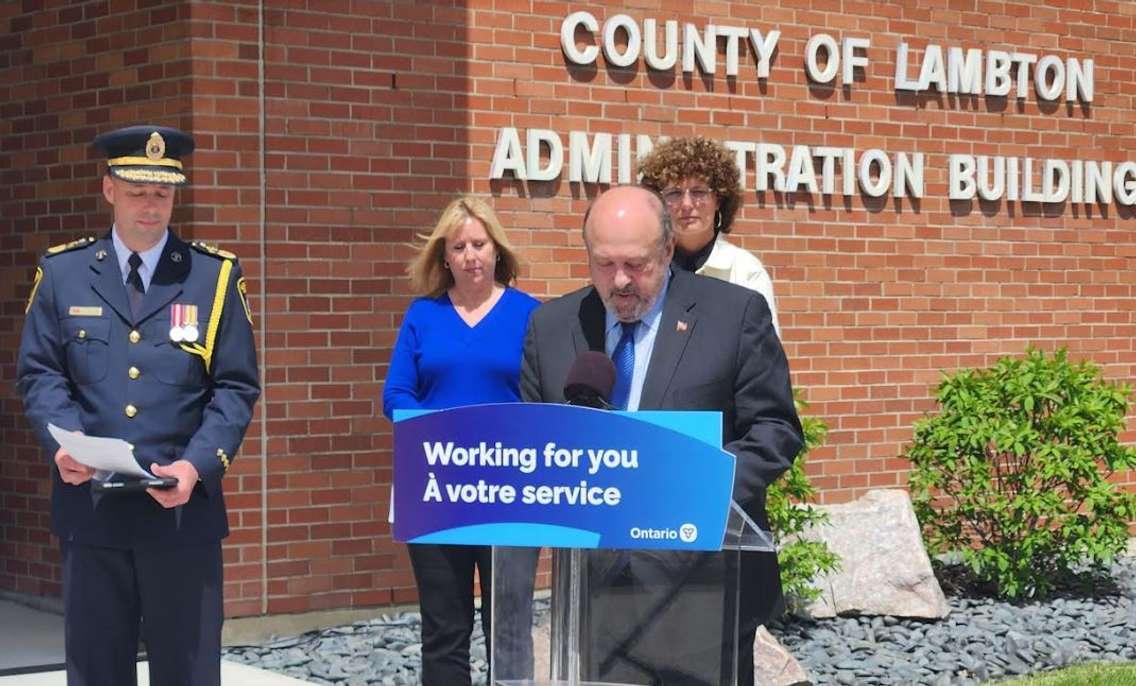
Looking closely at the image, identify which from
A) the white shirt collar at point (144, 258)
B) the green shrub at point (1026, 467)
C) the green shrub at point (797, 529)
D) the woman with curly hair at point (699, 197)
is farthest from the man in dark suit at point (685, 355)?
the green shrub at point (1026, 467)

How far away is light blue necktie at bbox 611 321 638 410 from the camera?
4559mm

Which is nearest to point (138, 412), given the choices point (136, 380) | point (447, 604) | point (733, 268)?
point (136, 380)

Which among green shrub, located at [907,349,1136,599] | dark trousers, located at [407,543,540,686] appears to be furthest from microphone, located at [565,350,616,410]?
green shrub, located at [907,349,1136,599]

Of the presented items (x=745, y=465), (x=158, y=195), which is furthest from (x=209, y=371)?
(x=745, y=465)

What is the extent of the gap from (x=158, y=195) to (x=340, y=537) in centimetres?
409

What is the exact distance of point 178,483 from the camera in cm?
511

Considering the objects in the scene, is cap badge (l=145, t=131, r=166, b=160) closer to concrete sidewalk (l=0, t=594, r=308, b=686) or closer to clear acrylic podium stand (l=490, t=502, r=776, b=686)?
clear acrylic podium stand (l=490, t=502, r=776, b=686)

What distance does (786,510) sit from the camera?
908cm

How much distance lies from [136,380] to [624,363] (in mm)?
1426

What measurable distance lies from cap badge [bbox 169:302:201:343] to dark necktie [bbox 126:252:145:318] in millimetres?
97

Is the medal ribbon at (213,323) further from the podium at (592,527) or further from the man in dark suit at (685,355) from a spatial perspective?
the podium at (592,527)

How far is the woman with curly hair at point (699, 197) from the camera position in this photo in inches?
266

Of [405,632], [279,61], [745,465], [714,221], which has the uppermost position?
[279,61]

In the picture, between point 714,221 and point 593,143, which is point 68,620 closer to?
point 714,221
